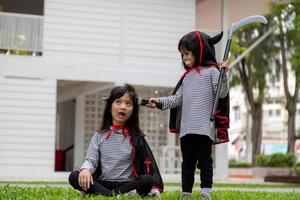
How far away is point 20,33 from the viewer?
14.4 metres

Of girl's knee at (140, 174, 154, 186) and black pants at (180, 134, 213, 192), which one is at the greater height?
black pants at (180, 134, 213, 192)

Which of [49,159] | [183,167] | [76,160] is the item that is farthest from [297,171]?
[183,167]

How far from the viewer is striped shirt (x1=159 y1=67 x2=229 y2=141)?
16.8 ft

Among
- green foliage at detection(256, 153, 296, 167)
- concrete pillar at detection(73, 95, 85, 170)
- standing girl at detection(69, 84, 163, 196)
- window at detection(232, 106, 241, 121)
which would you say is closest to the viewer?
standing girl at detection(69, 84, 163, 196)

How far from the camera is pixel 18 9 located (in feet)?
60.3

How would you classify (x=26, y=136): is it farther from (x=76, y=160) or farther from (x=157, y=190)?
(x=157, y=190)

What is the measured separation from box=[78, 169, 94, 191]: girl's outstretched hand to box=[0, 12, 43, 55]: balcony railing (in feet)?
31.4

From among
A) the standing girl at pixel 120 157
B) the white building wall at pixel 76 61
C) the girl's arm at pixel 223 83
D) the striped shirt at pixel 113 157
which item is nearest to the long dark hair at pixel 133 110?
the standing girl at pixel 120 157

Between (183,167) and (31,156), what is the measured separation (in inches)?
364

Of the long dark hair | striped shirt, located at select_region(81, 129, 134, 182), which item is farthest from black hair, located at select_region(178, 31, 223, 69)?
striped shirt, located at select_region(81, 129, 134, 182)

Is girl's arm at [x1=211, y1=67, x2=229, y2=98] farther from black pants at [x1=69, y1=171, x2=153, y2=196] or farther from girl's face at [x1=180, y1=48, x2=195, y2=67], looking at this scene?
black pants at [x1=69, y1=171, x2=153, y2=196]

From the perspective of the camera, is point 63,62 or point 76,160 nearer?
point 63,62

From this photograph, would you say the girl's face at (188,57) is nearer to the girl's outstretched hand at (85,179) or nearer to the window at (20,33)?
the girl's outstretched hand at (85,179)

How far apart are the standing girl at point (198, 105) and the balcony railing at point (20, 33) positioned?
31.3ft
